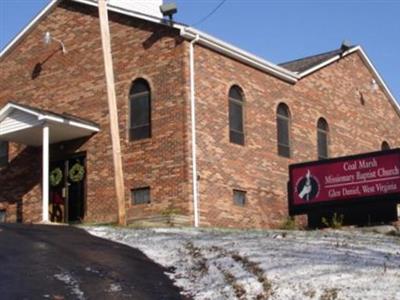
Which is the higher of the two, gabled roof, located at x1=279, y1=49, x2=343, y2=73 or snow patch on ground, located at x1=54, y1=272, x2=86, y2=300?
gabled roof, located at x1=279, y1=49, x2=343, y2=73

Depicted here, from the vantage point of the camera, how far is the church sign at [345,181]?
20.9m

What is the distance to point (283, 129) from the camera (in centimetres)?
2723

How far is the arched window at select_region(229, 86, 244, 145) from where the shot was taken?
24781 mm

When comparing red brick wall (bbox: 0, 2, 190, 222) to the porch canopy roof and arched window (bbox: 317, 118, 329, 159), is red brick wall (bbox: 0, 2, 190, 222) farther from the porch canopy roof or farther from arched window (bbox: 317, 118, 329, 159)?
arched window (bbox: 317, 118, 329, 159)

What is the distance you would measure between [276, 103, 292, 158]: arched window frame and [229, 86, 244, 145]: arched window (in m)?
2.08

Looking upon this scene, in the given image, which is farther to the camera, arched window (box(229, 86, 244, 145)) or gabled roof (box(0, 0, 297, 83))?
arched window (box(229, 86, 244, 145))

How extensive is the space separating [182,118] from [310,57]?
38.4ft

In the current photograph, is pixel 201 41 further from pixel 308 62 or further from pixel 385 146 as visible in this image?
pixel 385 146

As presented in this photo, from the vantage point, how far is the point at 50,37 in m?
27.2

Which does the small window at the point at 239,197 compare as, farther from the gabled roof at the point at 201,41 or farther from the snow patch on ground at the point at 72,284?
the snow patch on ground at the point at 72,284

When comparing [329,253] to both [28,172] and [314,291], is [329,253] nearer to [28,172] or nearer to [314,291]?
[314,291]

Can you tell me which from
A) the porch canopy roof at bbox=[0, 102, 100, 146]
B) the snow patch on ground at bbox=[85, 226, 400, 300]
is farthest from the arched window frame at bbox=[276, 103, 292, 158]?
the snow patch on ground at bbox=[85, 226, 400, 300]

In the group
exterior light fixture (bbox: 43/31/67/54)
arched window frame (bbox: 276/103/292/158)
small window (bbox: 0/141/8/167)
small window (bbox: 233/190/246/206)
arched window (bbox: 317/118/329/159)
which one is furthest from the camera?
arched window (bbox: 317/118/329/159)

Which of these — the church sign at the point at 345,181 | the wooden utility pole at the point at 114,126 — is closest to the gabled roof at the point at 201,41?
the wooden utility pole at the point at 114,126
